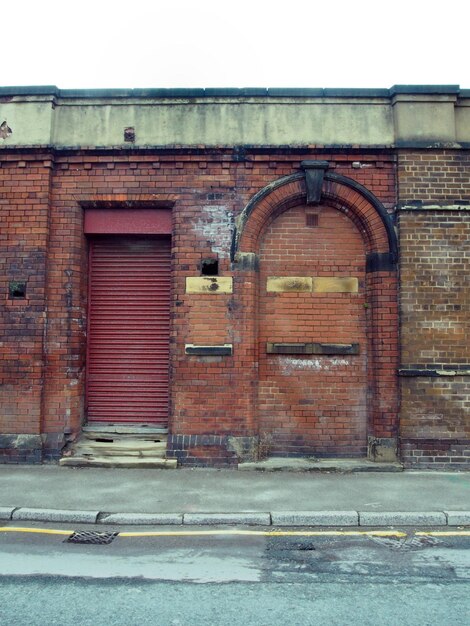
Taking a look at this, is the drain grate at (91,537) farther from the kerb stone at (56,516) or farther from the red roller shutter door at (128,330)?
the red roller shutter door at (128,330)

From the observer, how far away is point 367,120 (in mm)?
8641

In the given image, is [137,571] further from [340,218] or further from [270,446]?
[340,218]

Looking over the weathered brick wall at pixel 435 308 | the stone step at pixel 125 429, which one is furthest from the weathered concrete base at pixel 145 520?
the weathered brick wall at pixel 435 308

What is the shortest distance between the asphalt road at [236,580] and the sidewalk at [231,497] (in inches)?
15.1

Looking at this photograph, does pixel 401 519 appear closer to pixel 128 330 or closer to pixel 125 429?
pixel 125 429

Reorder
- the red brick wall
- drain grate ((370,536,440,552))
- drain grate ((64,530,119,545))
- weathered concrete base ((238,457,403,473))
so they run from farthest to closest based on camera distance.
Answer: the red brick wall, weathered concrete base ((238,457,403,473)), drain grate ((64,530,119,545)), drain grate ((370,536,440,552))

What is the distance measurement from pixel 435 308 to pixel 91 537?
6.12 metres

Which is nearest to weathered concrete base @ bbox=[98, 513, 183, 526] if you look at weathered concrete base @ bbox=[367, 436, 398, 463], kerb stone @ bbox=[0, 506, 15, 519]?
kerb stone @ bbox=[0, 506, 15, 519]

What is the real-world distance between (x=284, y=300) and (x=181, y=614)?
220 inches

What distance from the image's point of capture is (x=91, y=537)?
18.0 ft

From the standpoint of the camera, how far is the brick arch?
27.9 ft

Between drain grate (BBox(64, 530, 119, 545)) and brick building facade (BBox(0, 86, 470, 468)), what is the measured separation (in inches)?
105

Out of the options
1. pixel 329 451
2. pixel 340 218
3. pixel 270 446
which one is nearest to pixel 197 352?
pixel 270 446

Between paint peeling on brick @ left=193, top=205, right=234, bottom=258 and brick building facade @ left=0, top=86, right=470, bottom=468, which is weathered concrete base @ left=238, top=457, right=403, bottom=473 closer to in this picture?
brick building facade @ left=0, top=86, right=470, bottom=468
